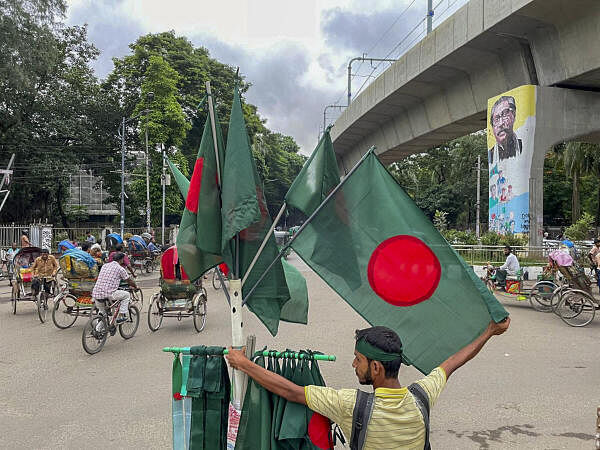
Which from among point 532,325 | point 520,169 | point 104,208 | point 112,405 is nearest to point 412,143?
point 520,169

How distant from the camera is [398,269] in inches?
107

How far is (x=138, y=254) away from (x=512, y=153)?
44.6ft

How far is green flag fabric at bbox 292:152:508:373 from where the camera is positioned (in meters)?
2.61

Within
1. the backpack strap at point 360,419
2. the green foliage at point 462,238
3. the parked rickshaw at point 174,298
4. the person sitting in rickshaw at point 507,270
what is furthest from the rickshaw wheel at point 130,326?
the green foliage at point 462,238

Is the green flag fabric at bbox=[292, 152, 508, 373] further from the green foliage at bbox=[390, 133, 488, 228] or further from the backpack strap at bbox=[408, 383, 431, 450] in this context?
the green foliage at bbox=[390, 133, 488, 228]

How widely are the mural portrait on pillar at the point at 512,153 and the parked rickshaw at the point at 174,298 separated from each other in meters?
11.4

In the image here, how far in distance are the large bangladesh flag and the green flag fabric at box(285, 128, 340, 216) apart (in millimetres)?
223

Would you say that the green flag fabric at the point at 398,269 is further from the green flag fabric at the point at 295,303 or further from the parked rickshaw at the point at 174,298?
the parked rickshaw at the point at 174,298

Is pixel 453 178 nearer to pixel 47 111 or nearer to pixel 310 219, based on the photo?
pixel 47 111

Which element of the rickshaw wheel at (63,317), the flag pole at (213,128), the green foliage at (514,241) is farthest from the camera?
the green foliage at (514,241)

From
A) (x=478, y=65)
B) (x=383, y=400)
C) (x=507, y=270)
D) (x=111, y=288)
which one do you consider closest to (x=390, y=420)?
(x=383, y=400)

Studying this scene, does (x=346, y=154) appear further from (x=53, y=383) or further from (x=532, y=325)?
(x=53, y=383)

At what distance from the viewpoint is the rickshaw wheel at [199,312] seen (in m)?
8.44

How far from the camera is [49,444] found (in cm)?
406
